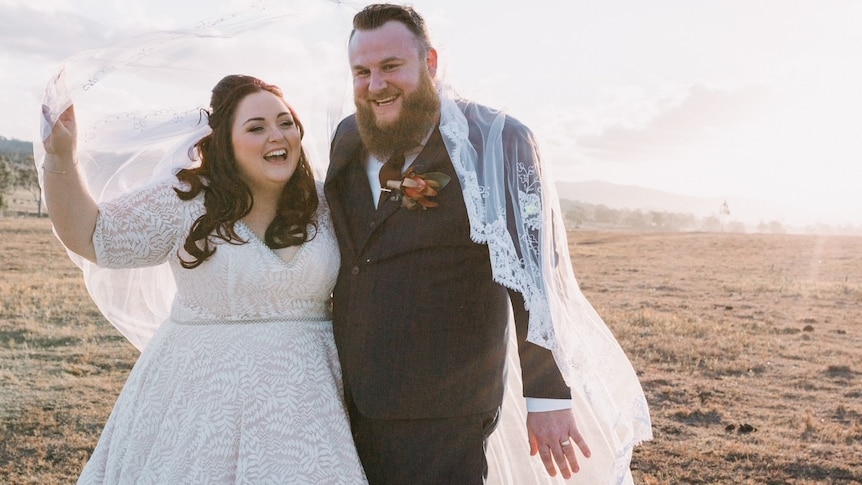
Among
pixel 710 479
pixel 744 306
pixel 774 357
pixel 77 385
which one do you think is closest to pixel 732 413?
pixel 710 479

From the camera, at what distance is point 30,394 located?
283 inches

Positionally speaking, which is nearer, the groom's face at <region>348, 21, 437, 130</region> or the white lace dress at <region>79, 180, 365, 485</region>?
the white lace dress at <region>79, 180, 365, 485</region>

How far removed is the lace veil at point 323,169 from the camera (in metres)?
3.38

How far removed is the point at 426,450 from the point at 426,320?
1.82ft

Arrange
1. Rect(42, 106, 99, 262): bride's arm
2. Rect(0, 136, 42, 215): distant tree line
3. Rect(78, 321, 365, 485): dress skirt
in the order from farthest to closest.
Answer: Rect(0, 136, 42, 215): distant tree line < Rect(78, 321, 365, 485): dress skirt < Rect(42, 106, 99, 262): bride's arm

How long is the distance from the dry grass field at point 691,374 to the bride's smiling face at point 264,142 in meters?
3.10

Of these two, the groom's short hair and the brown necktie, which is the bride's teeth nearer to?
the brown necktie

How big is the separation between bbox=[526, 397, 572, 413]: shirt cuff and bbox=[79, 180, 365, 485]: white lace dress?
80cm

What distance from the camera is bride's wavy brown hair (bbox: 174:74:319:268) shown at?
3.52 m

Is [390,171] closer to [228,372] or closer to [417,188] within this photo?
[417,188]

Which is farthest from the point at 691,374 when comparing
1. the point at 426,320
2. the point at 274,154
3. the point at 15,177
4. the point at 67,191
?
the point at 15,177

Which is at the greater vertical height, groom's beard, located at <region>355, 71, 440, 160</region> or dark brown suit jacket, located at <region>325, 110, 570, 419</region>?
groom's beard, located at <region>355, 71, 440, 160</region>

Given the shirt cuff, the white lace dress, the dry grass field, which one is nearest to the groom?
the shirt cuff

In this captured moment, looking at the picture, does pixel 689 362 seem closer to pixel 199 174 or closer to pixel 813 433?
pixel 813 433
